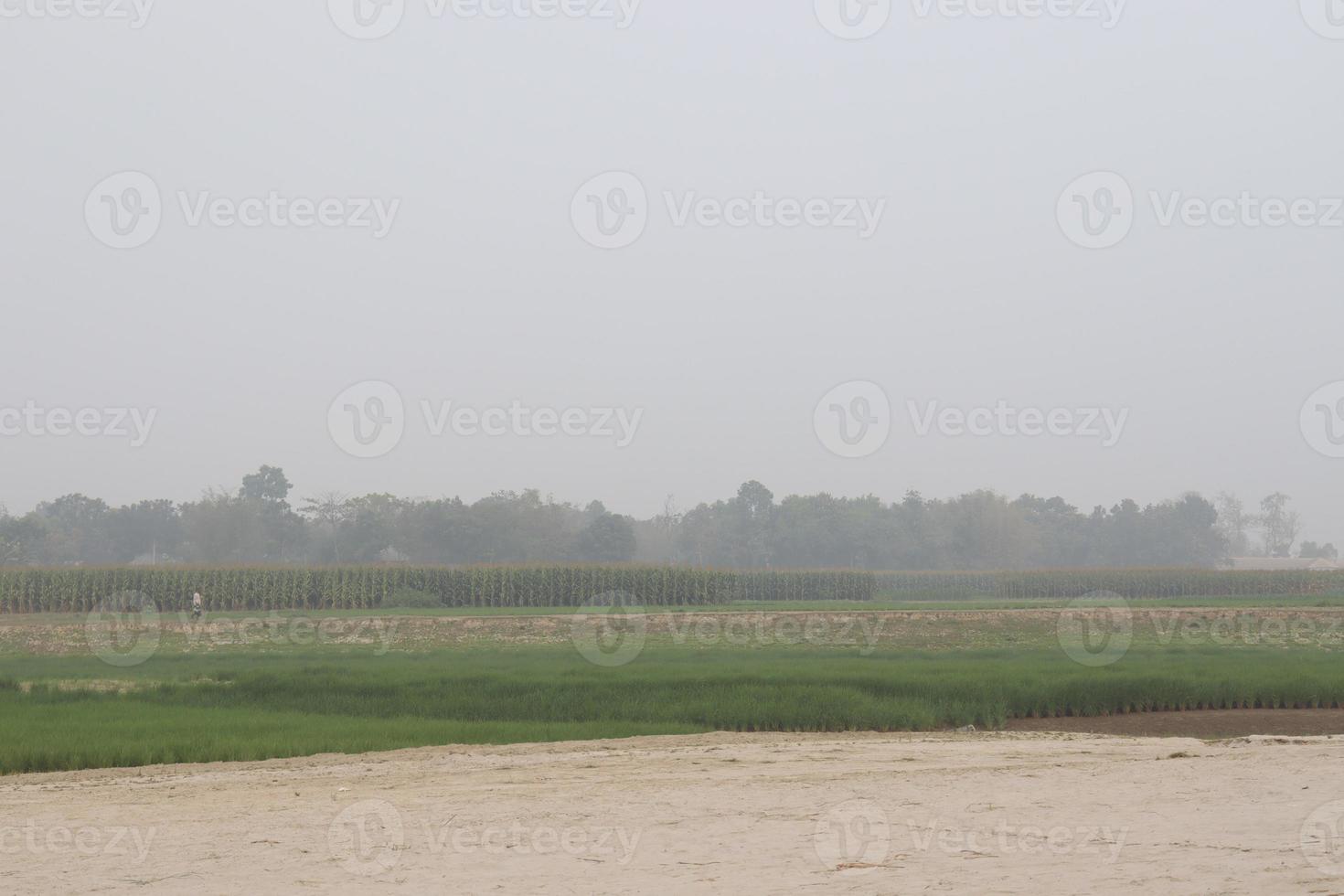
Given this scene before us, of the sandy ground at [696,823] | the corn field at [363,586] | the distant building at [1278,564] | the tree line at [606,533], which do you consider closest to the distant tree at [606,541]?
the tree line at [606,533]

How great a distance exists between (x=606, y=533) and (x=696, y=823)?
295 ft


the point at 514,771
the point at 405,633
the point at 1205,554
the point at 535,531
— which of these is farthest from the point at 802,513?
the point at 514,771

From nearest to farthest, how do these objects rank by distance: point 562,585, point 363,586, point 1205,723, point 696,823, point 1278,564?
point 696,823, point 1205,723, point 363,586, point 562,585, point 1278,564

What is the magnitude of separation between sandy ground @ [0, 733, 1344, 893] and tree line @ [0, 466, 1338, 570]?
232 feet

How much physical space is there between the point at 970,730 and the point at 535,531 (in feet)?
275

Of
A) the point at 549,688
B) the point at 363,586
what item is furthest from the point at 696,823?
the point at 363,586

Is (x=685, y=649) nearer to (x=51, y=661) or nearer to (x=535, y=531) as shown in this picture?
(x=51, y=661)

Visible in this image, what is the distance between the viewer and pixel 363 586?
2530 inches

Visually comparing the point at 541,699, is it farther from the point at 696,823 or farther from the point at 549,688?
the point at 696,823

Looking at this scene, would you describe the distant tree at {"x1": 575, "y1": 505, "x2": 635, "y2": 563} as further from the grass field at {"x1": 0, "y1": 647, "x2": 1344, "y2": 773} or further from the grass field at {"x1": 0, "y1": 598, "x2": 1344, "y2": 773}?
the grass field at {"x1": 0, "y1": 647, "x2": 1344, "y2": 773}

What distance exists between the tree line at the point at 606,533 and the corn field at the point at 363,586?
722 inches

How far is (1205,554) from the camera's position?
134 m

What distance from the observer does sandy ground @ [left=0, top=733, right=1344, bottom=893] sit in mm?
9164

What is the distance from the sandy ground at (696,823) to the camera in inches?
361
